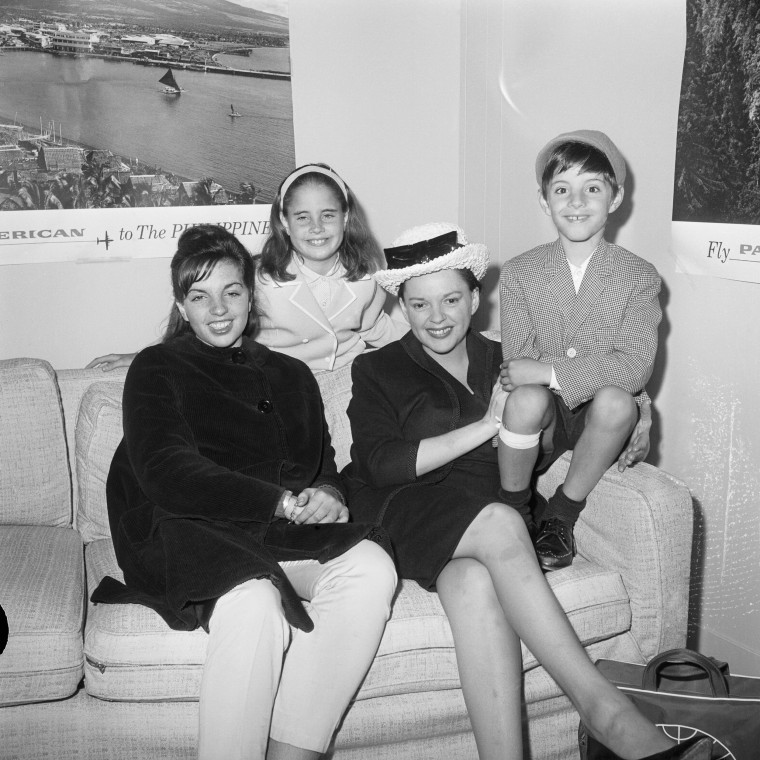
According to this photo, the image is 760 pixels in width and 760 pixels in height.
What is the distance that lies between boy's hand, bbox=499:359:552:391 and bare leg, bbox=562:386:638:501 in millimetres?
126

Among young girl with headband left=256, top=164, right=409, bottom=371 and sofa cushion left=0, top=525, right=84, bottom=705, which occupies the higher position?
young girl with headband left=256, top=164, right=409, bottom=371

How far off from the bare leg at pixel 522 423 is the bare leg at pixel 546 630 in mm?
141

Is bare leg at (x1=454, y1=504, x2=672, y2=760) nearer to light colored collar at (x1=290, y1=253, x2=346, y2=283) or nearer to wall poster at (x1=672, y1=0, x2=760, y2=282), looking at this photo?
wall poster at (x1=672, y1=0, x2=760, y2=282)

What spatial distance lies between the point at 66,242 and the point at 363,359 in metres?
1.36

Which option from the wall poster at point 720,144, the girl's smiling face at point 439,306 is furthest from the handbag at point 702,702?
the wall poster at point 720,144

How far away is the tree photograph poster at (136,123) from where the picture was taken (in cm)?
282

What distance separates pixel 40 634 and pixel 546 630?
3.27 feet

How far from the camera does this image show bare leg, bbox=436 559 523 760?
63.9 inches

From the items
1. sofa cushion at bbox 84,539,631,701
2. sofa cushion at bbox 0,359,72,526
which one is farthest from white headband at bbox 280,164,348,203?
sofa cushion at bbox 84,539,631,701

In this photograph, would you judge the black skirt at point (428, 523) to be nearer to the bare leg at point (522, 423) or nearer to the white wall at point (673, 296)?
the bare leg at point (522, 423)

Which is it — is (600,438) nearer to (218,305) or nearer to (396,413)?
(396,413)

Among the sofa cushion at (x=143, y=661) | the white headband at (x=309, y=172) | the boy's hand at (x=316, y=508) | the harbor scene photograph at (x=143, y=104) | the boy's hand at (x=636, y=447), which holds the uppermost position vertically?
the harbor scene photograph at (x=143, y=104)

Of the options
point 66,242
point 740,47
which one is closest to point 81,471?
point 66,242

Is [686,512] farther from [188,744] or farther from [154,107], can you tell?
[154,107]
